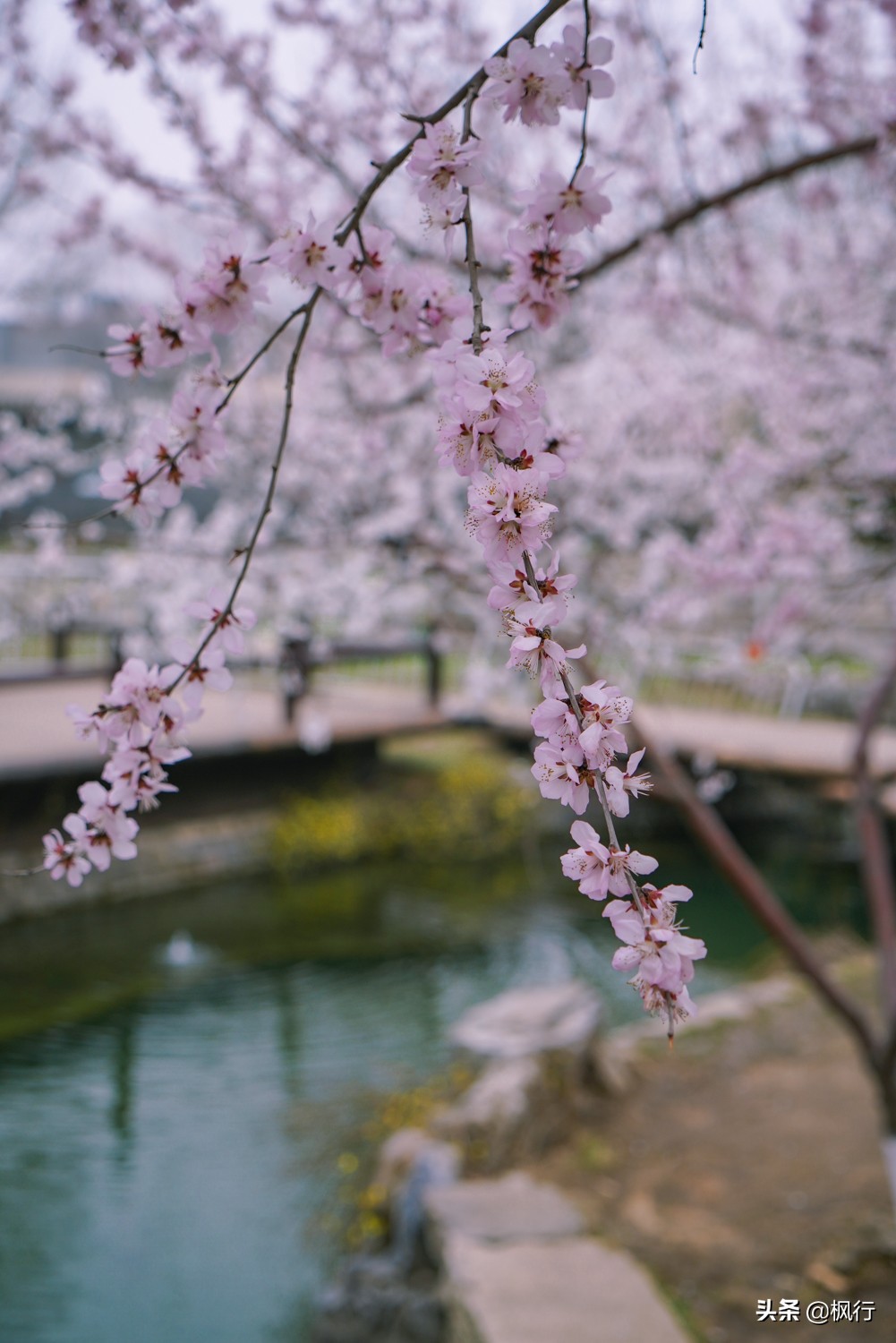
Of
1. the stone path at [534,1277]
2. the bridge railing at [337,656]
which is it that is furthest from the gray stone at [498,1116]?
the bridge railing at [337,656]

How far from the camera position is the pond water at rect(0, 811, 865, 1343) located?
338 cm

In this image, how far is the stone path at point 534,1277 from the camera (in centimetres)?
217

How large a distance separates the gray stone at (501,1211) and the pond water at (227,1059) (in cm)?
70

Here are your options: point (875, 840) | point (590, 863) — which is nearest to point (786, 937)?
point (875, 840)

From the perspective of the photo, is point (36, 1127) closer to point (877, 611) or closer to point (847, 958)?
point (847, 958)

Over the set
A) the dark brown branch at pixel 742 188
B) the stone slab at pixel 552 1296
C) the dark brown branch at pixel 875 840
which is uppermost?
the dark brown branch at pixel 742 188

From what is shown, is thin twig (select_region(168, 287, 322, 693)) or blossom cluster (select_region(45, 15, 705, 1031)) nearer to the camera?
blossom cluster (select_region(45, 15, 705, 1031))

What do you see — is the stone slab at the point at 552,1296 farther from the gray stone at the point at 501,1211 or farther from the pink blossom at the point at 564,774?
the pink blossom at the point at 564,774

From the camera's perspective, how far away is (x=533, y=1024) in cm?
448

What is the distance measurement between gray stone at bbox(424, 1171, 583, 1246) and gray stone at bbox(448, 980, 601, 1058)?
1.12m

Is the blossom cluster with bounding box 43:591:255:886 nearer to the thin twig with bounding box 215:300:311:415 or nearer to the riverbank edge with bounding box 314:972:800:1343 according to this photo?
the thin twig with bounding box 215:300:311:415

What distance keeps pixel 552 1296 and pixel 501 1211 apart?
53 centimetres

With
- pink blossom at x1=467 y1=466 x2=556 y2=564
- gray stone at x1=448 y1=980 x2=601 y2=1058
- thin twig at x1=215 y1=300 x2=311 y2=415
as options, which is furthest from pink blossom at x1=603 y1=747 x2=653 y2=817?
gray stone at x1=448 y1=980 x2=601 y2=1058

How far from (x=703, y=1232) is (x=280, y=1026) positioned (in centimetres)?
301
